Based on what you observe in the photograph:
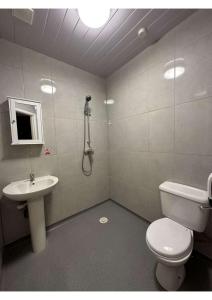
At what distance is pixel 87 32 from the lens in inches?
53.3

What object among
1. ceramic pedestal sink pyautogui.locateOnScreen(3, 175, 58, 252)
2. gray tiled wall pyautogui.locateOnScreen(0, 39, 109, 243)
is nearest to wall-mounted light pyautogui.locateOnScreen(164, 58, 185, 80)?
gray tiled wall pyautogui.locateOnScreen(0, 39, 109, 243)

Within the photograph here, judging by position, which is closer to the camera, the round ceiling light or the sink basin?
the round ceiling light

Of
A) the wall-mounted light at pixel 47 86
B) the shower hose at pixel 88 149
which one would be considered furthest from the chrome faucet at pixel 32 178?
the wall-mounted light at pixel 47 86

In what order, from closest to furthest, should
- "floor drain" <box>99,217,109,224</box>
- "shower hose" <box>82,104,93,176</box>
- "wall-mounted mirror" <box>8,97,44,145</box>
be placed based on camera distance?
"wall-mounted mirror" <box>8,97,44,145</box>
"floor drain" <box>99,217,109,224</box>
"shower hose" <box>82,104,93,176</box>

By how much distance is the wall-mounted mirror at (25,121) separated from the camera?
4.65 ft

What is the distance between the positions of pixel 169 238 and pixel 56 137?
1744 mm

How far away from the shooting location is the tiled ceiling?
116 cm

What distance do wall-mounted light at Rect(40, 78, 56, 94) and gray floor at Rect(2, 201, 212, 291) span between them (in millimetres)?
1972

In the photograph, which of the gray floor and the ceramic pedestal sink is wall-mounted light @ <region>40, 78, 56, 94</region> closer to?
the ceramic pedestal sink

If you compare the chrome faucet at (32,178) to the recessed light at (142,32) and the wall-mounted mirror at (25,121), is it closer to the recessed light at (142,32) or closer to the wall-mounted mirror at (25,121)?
the wall-mounted mirror at (25,121)

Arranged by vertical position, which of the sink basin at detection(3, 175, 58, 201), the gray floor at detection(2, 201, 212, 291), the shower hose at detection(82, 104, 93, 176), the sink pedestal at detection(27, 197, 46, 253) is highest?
the shower hose at detection(82, 104, 93, 176)

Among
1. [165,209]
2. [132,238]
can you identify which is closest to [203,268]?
[165,209]
